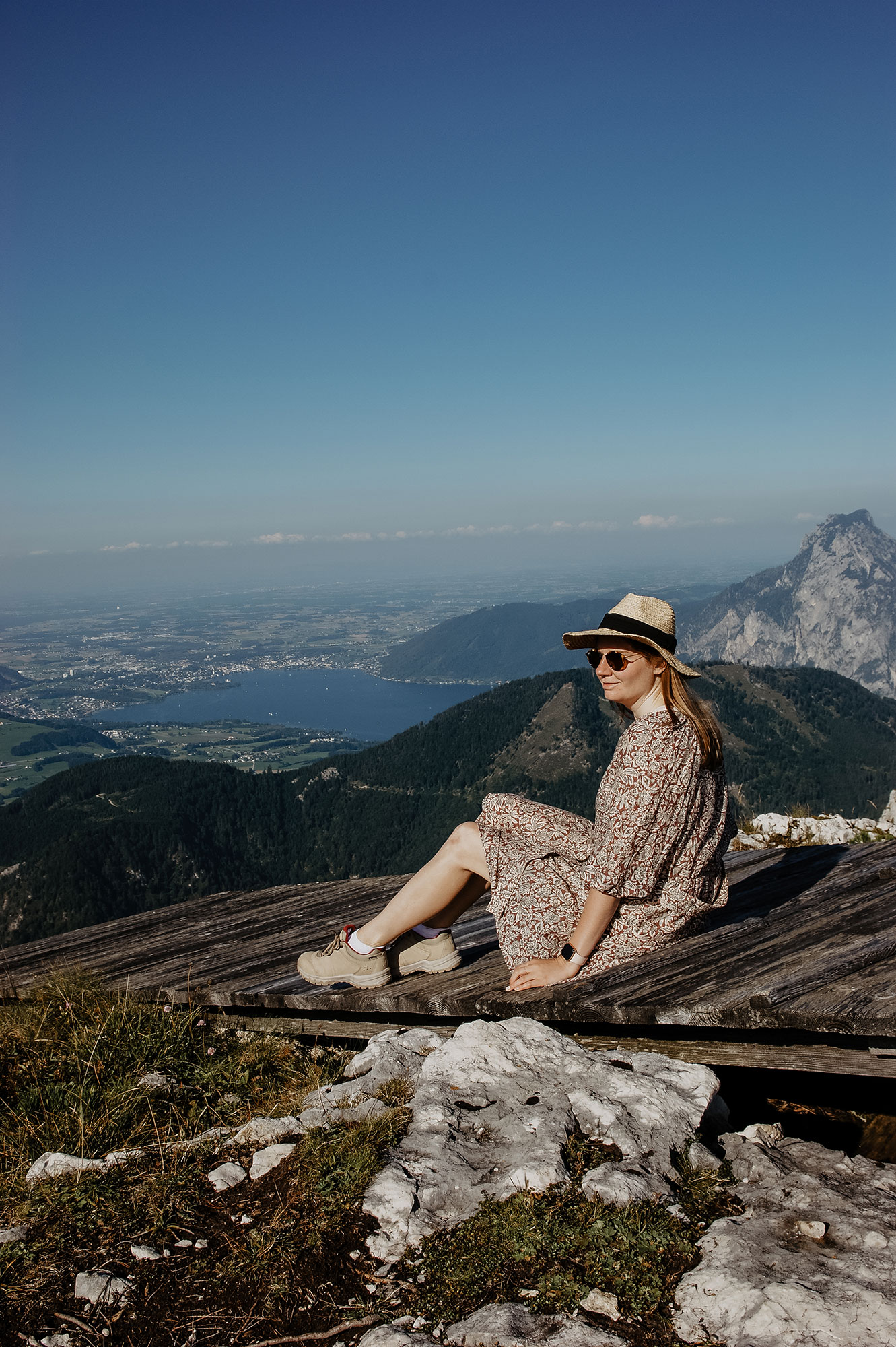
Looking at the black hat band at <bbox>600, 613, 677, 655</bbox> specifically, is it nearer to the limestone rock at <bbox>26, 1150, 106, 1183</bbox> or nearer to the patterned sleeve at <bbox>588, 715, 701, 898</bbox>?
the patterned sleeve at <bbox>588, 715, 701, 898</bbox>

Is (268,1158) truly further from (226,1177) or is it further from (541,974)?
(541,974)

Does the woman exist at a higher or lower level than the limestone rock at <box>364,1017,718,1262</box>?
higher

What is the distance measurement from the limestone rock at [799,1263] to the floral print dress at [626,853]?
1.72 m

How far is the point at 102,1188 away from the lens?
384 cm

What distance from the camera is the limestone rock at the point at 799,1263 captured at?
265cm

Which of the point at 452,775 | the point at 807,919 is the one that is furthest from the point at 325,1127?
the point at 452,775

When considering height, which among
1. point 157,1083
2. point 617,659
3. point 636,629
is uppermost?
point 636,629

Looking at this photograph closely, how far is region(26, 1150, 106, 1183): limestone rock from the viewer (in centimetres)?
401

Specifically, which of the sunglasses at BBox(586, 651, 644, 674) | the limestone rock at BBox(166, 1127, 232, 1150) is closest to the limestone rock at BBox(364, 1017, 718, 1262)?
the limestone rock at BBox(166, 1127, 232, 1150)

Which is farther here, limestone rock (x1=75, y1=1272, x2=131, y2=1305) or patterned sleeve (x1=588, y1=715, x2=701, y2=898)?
patterned sleeve (x1=588, y1=715, x2=701, y2=898)

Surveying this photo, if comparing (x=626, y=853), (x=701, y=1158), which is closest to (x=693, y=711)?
(x=626, y=853)

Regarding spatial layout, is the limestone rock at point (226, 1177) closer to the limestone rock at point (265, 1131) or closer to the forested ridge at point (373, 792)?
the limestone rock at point (265, 1131)

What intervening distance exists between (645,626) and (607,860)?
1.39 m

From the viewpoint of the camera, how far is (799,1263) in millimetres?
2922
